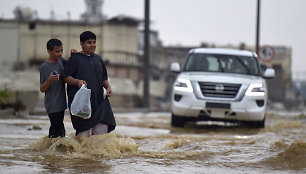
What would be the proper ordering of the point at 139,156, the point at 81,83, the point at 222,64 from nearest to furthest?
the point at 81,83
the point at 139,156
the point at 222,64

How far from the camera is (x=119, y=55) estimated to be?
61.1 metres

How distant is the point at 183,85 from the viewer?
13977 mm

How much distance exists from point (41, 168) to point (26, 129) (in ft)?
19.1

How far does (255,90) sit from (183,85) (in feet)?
4.83

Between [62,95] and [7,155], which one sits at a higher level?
[62,95]

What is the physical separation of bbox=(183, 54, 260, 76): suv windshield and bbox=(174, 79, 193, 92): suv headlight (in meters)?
1.01

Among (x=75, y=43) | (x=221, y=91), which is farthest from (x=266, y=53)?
(x=75, y=43)

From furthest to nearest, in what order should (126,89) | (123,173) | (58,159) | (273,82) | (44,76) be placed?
(273,82), (126,89), (44,76), (58,159), (123,173)

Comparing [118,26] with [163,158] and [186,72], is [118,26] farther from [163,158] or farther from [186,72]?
[163,158]

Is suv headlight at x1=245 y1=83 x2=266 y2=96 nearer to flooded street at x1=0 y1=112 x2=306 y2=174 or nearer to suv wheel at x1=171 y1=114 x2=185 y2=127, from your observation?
suv wheel at x1=171 y1=114 x2=185 y2=127

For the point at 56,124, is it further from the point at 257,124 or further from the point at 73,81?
the point at 257,124

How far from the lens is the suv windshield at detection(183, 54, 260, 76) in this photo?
15.0m

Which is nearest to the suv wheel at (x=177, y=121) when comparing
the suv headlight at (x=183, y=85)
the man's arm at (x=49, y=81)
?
the suv headlight at (x=183, y=85)

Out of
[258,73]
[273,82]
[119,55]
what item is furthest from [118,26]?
[258,73]
